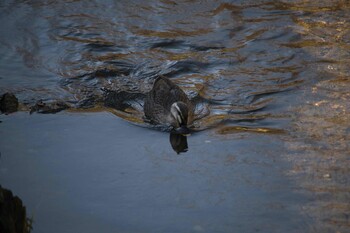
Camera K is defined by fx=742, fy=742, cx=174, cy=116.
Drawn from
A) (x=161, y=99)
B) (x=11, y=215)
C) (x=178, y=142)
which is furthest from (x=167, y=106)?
(x=11, y=215)

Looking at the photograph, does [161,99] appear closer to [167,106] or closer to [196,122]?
[167,106]

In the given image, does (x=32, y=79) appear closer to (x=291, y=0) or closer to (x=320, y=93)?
(x=320, y=93)

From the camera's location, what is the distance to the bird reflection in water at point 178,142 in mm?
9755

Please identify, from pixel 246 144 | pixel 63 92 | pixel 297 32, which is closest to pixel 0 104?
pixel 63 92

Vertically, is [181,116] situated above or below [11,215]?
below

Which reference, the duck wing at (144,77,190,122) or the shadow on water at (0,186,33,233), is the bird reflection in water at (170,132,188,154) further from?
the shadow on water at (0,186,33,233)

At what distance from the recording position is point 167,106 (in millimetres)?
10961

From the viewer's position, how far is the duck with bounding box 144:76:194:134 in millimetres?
10438

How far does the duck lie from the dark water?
255 mm

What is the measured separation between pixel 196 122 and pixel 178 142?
2.57 feet

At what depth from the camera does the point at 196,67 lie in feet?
41.6

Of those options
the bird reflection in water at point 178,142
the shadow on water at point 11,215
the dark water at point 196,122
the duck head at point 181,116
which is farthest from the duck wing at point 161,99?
the shadow on water at point 11,215

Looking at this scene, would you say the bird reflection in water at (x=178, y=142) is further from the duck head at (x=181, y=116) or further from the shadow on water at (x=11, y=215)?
the shadow on water at (x=11, y=215)

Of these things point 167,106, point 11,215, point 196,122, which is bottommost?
point 196,122
